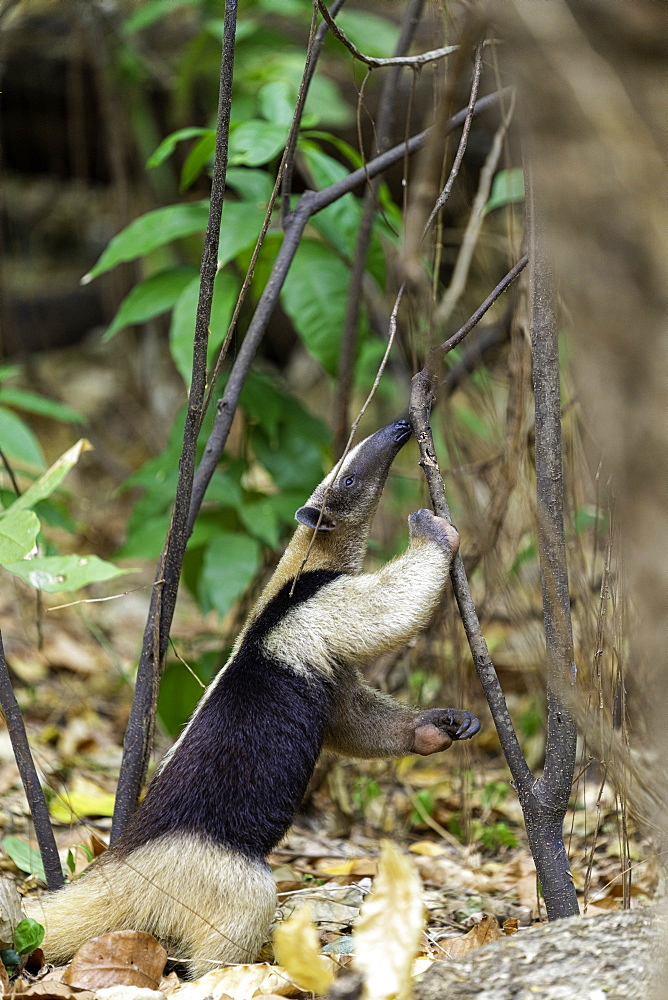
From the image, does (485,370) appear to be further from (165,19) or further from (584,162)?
(165,19)

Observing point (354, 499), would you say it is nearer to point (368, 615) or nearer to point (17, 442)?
point (368, 615)

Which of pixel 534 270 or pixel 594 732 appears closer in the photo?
pixel 594 732

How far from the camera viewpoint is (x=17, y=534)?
9.05 feet

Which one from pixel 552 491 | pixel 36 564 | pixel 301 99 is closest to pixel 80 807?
pixel 36 564

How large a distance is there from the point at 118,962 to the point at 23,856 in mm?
905

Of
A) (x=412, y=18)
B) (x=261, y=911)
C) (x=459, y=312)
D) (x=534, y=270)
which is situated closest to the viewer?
(x=534, y=270)

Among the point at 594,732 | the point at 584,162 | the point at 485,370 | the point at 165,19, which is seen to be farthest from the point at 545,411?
the point at 165,19

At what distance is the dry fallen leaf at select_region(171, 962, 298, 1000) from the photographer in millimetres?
2590

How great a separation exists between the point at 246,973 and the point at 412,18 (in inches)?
137

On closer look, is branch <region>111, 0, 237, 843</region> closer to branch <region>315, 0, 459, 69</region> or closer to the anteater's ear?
the anteater's ear

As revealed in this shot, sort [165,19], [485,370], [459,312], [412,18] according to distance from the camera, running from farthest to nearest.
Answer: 1. [165,19]
2. [459,312]
3. [485,370]
4. [412,18]

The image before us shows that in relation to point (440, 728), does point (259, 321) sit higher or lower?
higher

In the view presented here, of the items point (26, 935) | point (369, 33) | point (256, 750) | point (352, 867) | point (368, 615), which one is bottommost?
point (352, 867)

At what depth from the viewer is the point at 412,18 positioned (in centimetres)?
384
